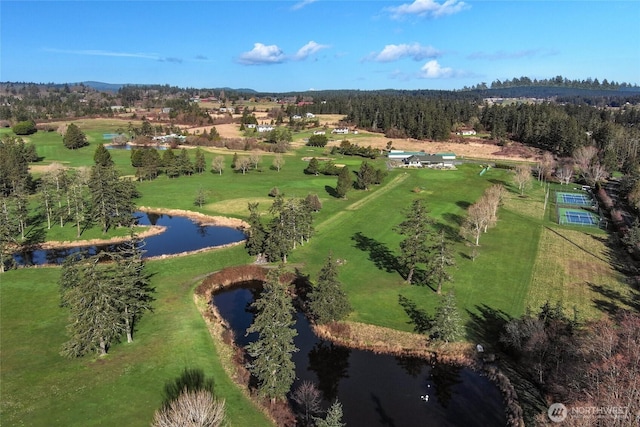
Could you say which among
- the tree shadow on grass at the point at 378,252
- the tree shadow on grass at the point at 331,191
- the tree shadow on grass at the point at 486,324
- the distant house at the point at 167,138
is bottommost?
the tree shadow on grass at the point at 486,324

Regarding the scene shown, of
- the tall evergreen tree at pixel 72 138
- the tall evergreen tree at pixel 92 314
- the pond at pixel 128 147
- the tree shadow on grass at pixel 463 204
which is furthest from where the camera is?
the pond at pixel 128 147

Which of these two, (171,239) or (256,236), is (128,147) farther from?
(256,236)

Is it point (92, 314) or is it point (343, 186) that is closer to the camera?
point (92, 314)

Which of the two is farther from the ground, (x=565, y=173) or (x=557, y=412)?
(x=565, y=173)

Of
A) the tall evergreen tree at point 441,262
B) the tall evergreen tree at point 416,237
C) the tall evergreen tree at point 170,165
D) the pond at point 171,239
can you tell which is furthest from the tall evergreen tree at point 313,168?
the tall evergreen tree at point 441,262

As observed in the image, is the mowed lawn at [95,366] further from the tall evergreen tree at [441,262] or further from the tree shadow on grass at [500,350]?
the tall evergreen tree at [441,262]

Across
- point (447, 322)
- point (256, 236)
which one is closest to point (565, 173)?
point (256, 236)
